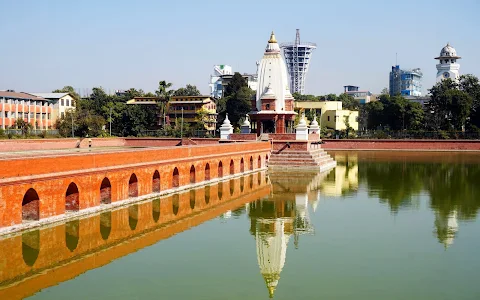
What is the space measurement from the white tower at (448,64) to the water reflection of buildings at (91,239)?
266ft

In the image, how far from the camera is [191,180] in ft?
90.2

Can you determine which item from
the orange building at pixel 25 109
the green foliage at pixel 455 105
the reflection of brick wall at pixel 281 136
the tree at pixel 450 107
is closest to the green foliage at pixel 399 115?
the green foliage at pixel 455 105

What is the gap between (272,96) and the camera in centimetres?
4162

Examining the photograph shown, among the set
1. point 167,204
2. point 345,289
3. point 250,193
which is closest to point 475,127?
point 250,193

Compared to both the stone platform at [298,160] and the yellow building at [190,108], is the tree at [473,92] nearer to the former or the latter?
the yellow building at [190,108]

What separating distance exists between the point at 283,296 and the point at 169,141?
49633 millimetres

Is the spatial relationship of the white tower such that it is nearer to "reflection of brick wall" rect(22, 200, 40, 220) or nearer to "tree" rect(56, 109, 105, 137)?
"tree" rect(56, 109, 105, 137)

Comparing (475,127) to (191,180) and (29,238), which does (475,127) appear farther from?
(29,238)

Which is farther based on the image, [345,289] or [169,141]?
[169,141]

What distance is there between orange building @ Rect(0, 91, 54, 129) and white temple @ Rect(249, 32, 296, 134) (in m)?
27.0

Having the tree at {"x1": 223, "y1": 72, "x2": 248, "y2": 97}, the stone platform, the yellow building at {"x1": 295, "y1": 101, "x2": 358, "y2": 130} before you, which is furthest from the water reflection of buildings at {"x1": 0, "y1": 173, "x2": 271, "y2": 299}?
the yellow building at {"x1": 295, "y1": 101, "x2": 358, "y2": 130}

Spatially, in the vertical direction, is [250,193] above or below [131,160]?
below

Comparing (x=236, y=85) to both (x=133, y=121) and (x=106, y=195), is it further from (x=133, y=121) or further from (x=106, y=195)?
(x=106, y=195)

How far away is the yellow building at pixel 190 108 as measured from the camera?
2874 inches
